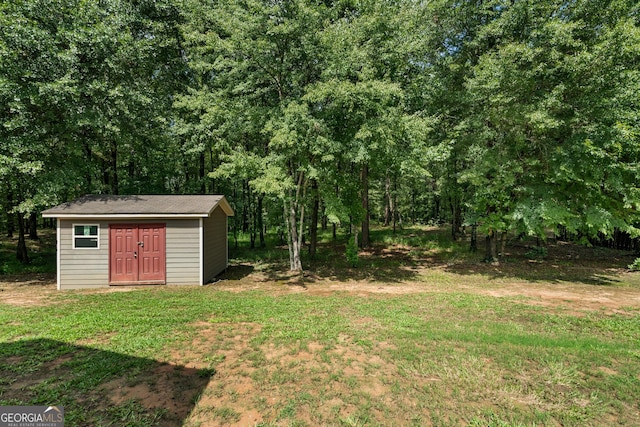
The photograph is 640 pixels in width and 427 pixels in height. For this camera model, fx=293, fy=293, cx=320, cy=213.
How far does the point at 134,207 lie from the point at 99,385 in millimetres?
7176

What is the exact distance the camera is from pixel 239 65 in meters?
9.60

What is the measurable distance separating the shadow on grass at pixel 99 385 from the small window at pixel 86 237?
5219 mm

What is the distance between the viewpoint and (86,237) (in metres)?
9.48

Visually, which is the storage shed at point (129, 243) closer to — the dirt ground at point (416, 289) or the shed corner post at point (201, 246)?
the shed corner post at point (201, 246)

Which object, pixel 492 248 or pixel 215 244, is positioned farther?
pixel 492 248

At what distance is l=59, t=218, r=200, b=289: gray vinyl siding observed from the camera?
9398 mm

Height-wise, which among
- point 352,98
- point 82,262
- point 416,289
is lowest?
point 416,289

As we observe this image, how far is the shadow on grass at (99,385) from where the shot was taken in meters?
3.30

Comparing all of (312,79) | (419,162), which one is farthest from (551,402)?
(312,79)

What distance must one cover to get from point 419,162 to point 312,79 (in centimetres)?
488

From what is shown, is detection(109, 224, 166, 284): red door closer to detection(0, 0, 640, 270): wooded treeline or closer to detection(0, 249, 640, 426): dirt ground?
detection(0, 249, 640, 426): dirt ground

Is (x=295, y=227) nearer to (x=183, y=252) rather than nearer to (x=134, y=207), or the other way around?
(x=183, y=252)

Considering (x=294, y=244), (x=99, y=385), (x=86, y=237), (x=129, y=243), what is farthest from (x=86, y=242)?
(x=99, y=385)

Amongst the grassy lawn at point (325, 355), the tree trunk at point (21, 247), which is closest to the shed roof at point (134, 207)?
the grassy lawn at point (325, 355)
